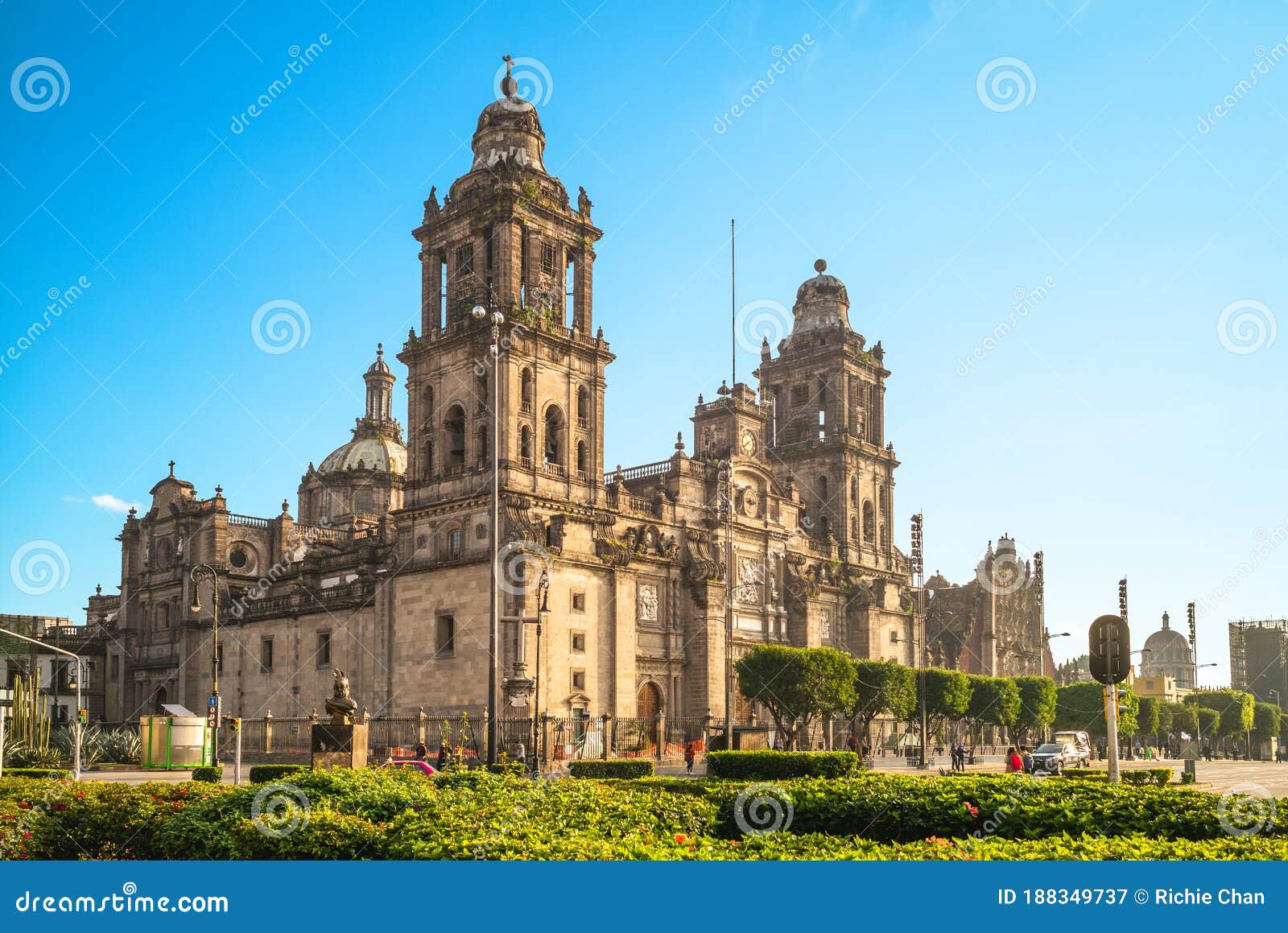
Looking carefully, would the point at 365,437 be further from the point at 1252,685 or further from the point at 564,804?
the point at 1252,685

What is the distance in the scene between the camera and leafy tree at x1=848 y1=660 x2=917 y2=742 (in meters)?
59.2

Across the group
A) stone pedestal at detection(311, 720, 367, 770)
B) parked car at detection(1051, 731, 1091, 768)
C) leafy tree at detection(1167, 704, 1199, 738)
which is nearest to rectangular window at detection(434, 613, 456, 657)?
stone pedestal at detection(311, 720, 367, 770)

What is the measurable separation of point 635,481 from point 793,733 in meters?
18.3

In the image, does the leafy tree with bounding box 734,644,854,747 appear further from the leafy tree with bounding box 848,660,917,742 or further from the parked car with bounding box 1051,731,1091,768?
the parked car with bounding box 1051,731,1091,768

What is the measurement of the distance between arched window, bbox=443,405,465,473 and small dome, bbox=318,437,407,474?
95.8ft

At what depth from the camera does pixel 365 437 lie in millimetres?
86812

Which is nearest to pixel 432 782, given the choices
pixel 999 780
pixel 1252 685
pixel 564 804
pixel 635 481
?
pixel 564 804

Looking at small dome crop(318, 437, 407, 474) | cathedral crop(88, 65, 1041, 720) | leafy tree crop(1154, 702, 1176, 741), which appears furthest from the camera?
leafy tree crop(1154, 702, 1176, 741)

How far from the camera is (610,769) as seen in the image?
32.2m

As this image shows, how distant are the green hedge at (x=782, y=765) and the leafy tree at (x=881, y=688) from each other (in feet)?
90.2

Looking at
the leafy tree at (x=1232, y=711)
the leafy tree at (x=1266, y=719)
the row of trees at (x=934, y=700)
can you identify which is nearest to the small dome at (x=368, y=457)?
the row of trees at (x=934, y=700)

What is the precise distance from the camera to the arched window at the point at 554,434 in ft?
182

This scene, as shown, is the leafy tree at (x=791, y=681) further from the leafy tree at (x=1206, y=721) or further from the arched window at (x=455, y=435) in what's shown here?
the leafy tree at (x=1206, y=721)

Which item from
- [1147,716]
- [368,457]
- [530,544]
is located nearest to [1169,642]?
[1147,716]
